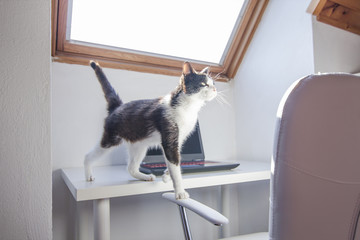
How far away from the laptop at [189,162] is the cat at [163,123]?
3.7 inches

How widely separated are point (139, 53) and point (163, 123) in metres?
0.84

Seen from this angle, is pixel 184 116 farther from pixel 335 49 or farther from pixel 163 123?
pixel 335 49

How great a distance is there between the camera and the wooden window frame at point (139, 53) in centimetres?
122

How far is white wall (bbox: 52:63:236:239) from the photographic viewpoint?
47.3 inches

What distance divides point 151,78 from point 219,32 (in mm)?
533

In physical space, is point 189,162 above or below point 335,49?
below

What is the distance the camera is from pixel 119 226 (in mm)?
1284

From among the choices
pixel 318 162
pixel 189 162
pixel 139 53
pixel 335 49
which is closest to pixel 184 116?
pixel 318 162

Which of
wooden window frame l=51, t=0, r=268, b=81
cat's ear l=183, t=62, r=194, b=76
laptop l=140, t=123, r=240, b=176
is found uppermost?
wooden window frame l=51, t=0, r=268, b=81

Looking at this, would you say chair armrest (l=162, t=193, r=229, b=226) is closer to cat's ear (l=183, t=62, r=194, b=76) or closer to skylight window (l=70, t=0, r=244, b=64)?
cat's ear (l=183, t=62, r=194, b=76)

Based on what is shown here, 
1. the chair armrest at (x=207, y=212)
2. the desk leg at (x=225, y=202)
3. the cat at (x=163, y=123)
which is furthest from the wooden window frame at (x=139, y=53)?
the chair armrest at (x=207, y=212)

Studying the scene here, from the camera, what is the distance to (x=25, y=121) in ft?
1.86

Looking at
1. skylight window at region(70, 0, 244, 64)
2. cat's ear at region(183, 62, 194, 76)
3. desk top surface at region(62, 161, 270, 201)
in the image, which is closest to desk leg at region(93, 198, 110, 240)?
desk top surface at region(62, 161, 270, 201)

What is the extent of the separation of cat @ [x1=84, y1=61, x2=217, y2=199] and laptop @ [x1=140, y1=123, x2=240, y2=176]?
0.09 meters
